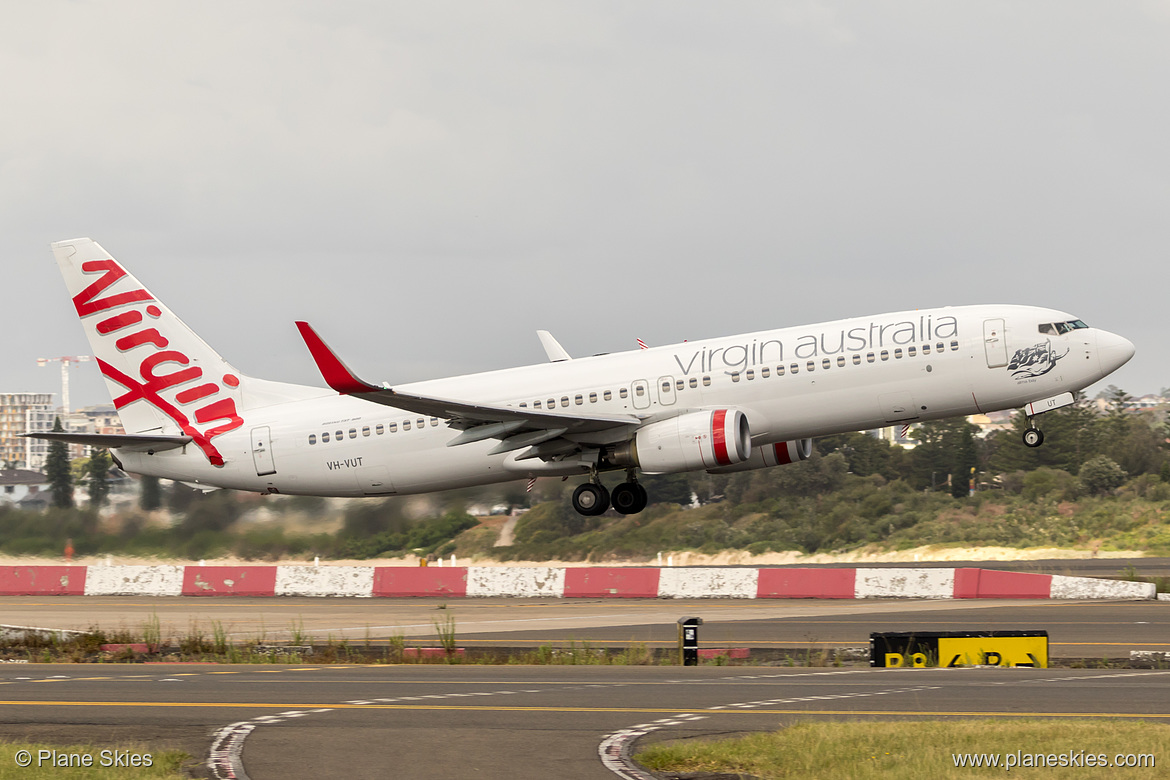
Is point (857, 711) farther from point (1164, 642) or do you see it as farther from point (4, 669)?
point (4, 669)

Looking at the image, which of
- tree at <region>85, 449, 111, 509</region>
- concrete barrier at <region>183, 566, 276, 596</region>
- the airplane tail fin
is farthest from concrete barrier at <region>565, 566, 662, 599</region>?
tree at <region>85, 449, 111, 509</region>

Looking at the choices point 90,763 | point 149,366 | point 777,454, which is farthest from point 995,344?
point 149,366

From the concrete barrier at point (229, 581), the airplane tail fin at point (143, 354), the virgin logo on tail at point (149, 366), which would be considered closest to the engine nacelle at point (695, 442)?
the airplane tail fin at point (143, 354)

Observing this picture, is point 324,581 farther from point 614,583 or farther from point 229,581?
point 614,583

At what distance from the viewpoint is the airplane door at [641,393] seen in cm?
3136

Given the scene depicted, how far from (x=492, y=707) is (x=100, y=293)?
2411 centimetres

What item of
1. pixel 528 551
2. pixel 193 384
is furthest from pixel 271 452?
pixel 528 551

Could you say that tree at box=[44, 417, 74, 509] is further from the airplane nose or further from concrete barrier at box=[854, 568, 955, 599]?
the airplane nose

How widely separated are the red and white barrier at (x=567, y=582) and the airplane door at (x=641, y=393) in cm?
644

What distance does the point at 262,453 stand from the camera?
114 feet

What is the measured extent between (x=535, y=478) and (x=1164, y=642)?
1522 cm

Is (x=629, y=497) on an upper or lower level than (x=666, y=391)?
lower

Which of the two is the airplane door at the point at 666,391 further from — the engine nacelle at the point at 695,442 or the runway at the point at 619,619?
the runway at the point at 619,619

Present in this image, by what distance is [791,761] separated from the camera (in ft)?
42.6
